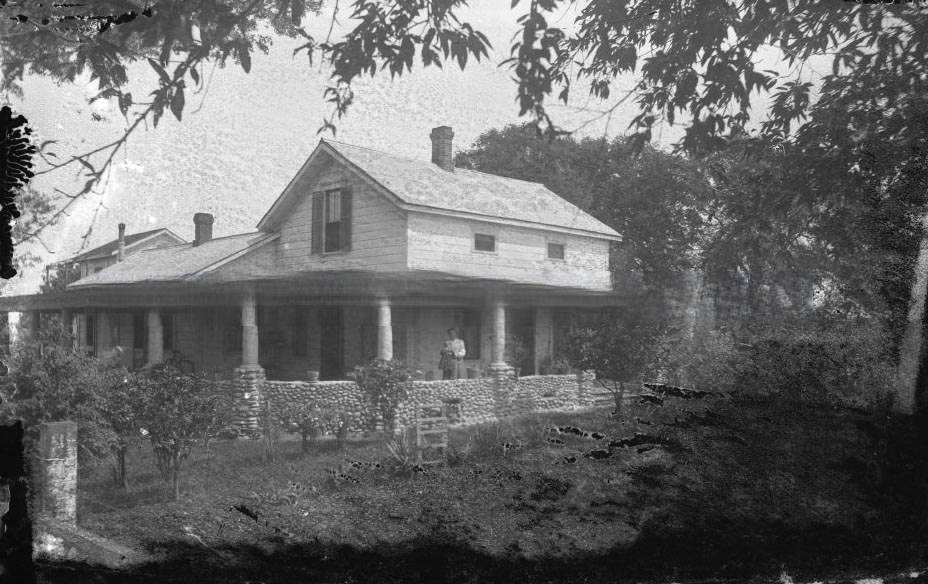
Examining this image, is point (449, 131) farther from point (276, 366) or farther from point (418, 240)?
point (276, 366)

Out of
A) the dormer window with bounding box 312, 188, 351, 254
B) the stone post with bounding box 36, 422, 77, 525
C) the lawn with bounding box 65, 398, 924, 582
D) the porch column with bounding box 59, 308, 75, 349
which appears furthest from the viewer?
the dormer window with bounding box 312, 188, 351, 254

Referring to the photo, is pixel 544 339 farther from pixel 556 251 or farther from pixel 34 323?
pixel 34 323

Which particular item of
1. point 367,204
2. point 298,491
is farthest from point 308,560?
point 367,204

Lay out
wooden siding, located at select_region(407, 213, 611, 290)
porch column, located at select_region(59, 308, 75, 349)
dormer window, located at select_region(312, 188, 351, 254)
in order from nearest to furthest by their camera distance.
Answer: porch column, located at select_region(59, 308, 75, 349) → dormer window, located at select_region(312, 188, 351, 254) → wooden siding, located at select_region(407, 213, 611, 290)

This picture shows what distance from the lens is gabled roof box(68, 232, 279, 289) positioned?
3033mm

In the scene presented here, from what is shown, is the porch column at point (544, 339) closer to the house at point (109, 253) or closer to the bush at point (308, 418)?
the bush at point (308, 418)

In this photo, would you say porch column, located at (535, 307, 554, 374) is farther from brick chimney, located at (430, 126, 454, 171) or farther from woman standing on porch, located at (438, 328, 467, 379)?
brick chimney, located at (430, 126, 454, 171)

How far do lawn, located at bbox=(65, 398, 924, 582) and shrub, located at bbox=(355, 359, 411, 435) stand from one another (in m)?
0.17

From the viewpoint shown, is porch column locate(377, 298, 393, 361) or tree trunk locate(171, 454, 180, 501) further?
porch column locate(377, 298, 393, 361)

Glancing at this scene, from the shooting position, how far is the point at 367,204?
3.31m

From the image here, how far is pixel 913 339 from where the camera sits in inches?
148

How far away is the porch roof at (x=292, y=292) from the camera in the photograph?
10.1 ft

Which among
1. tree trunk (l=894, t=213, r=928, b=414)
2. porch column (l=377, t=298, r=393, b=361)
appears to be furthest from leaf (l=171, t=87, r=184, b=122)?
tree trunk (l=894, t=213, r=928, b=414)

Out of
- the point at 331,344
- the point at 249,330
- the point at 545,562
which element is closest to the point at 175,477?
the point at 249,330
